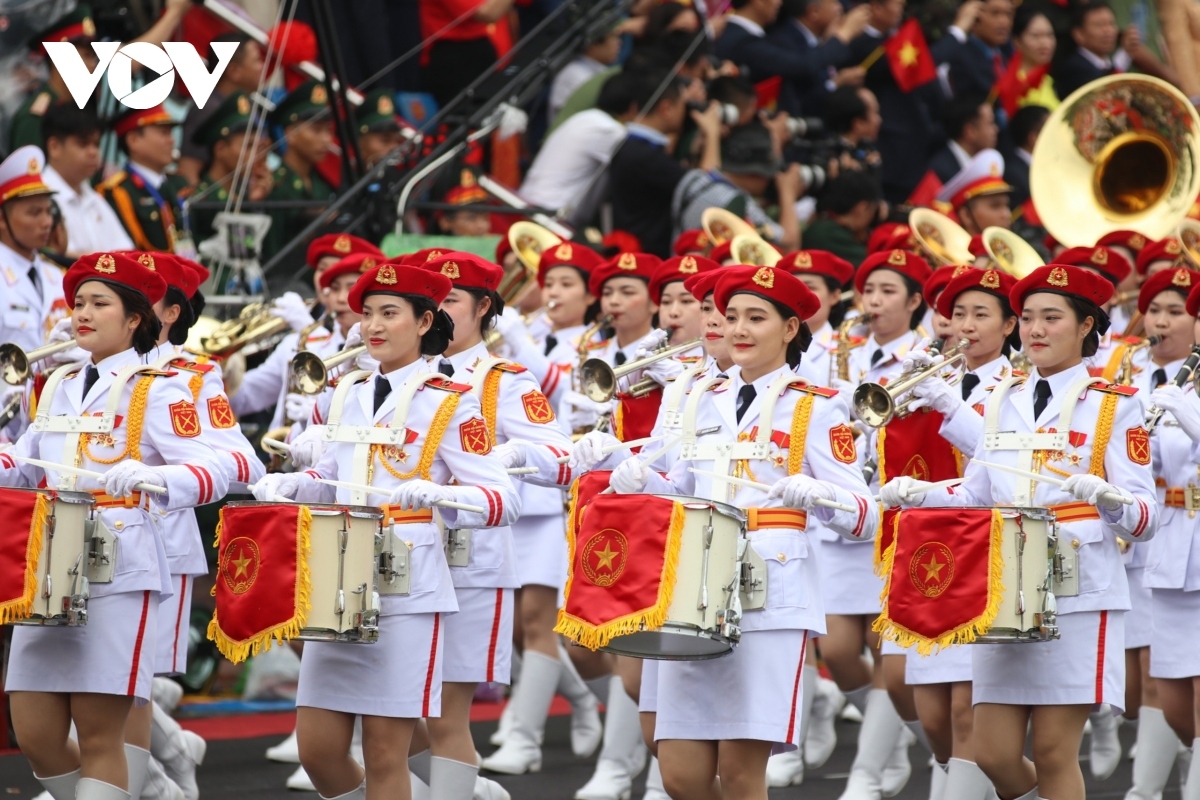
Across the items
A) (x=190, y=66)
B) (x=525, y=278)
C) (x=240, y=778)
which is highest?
(x=190, y=66)

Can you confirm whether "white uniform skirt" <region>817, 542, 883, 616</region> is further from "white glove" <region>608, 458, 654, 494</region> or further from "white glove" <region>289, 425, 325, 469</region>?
"white glove" <region>289, 425, 325, 469</region>

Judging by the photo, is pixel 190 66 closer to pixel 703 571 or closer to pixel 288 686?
pixel 288 686

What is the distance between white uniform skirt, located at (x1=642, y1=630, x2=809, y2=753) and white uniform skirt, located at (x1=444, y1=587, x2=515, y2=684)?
139 centimetres

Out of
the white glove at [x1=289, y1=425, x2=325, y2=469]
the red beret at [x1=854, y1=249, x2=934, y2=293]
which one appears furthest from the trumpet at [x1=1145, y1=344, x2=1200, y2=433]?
the white glove at [x1=289, y1=425, x2=325, y2=469]

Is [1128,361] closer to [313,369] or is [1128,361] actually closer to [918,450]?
[918,450]

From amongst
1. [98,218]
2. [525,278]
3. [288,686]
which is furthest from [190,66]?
[288,686]

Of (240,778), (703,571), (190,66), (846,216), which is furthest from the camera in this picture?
(846,216)

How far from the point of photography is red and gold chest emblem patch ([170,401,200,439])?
7234mm

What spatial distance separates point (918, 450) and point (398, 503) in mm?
2818

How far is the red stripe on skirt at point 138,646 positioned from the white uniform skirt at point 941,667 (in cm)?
288

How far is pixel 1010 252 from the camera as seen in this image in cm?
1116

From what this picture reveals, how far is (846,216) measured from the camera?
14.2 meters

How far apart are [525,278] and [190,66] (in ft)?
8.39

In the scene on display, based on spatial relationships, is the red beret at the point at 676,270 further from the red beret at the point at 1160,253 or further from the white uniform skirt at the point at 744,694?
the white uniform skirt at the point at 744,694
